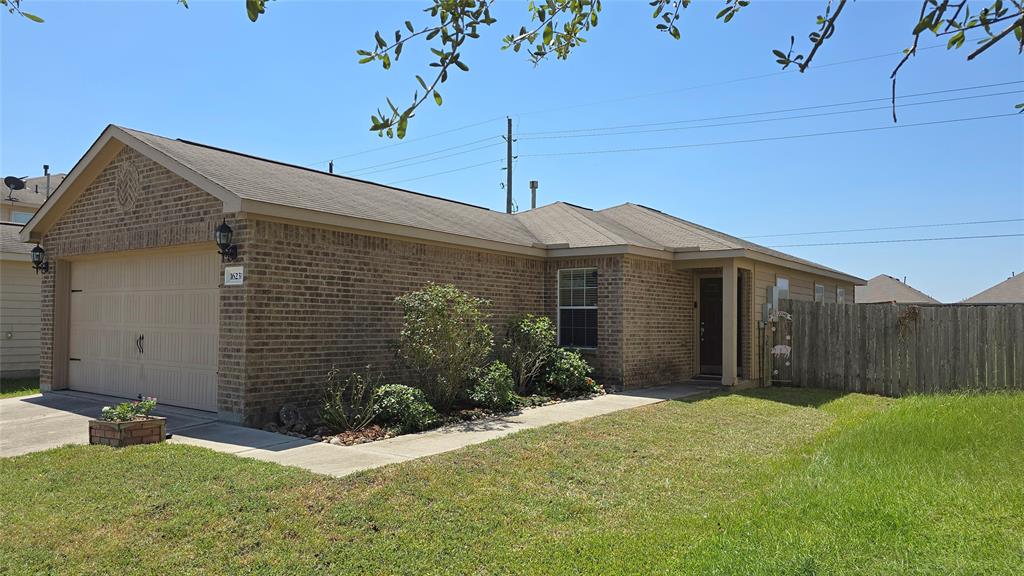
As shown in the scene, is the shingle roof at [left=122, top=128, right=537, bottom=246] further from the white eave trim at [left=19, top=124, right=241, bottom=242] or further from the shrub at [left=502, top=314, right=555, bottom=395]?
the shrub at [left=502, top=314, right=555, bottom=395]

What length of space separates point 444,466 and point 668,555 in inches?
104

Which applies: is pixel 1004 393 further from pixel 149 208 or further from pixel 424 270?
pixel 149 208

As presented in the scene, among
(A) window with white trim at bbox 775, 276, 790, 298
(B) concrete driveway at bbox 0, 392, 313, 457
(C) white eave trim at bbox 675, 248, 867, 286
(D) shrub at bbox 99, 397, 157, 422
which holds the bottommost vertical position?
(B) concrete driveway at bbox 0, 392, 313, 457

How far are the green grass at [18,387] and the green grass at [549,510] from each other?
688cm

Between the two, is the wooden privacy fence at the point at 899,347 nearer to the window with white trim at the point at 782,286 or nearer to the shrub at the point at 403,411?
the window with white trim at the point at 782,286

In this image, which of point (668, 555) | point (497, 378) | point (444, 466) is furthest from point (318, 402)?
point (668, 555)

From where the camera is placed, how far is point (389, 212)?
452 inches

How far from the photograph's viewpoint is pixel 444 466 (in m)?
6.52

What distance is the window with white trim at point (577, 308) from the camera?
13625 millimetres

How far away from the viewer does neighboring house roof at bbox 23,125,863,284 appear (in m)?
9.38

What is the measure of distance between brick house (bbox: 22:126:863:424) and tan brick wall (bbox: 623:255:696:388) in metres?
0.05

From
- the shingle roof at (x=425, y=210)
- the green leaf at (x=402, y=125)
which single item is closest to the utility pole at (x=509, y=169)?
the shingle roof at (x=425, y=210)

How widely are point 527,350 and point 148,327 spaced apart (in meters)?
6.23

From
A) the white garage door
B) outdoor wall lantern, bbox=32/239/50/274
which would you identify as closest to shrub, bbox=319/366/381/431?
the white garage door
